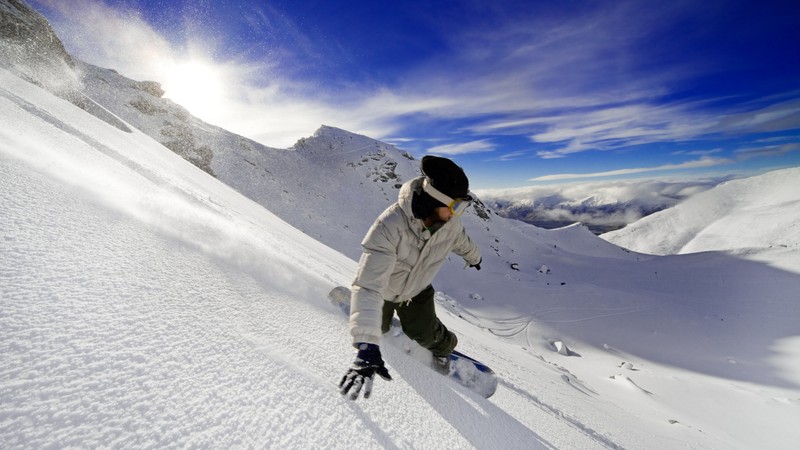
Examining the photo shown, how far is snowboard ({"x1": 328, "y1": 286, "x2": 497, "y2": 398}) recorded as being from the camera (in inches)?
83.5

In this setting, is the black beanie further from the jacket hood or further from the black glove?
the black glove

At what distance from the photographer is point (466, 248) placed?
255 cm

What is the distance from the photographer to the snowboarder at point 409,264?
5.10 feet

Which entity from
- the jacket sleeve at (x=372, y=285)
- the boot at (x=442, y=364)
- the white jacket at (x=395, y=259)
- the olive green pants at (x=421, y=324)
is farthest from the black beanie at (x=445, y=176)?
the boot at (x=442, y=364)

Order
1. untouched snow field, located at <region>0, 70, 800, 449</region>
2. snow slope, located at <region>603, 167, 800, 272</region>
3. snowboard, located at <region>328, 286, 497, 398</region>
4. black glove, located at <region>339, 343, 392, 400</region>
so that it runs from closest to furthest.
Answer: untouched snow field, located at <region>0, 70, 800, 449</region>
black glove, located at <region>339, 343, 392, 400</region>
snowboard, located at <region>328, 286, 497, 398</region>
snow slope, located at <region>603, 167, 800, 272</region>

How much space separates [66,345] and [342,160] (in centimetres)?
3763

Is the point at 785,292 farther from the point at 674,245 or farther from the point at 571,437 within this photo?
the point at 674,245

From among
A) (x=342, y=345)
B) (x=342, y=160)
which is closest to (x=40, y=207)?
(x=342, y=345)

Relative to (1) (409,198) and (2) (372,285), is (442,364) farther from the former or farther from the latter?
(1) (409,198)

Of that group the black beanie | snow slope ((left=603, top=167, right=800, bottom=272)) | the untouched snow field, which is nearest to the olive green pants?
the untouched snow field

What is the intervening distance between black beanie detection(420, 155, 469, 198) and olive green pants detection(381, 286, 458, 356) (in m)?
0.89

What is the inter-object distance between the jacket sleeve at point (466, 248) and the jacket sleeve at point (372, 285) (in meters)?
0.69

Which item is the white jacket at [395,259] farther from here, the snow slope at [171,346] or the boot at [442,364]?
the boot at [442,364]

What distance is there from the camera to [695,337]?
634 inches
